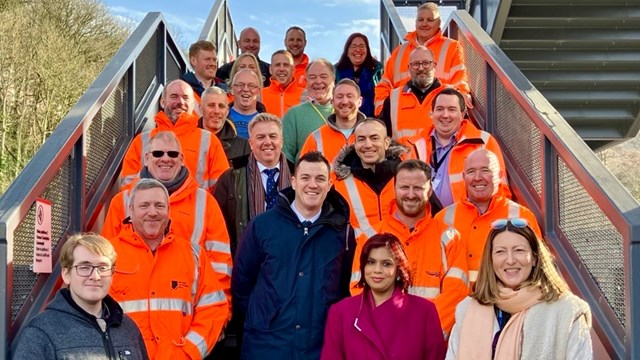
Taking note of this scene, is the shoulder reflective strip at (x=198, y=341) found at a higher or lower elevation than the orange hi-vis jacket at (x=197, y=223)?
lower

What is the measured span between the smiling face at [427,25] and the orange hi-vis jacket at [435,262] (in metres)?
4.15

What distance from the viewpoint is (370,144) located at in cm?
511

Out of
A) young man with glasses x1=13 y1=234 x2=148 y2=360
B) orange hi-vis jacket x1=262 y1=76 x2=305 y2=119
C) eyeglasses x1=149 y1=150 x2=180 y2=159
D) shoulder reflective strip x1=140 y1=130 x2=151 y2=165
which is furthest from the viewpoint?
orange hi-vis jacket x1=262 y1=76 x2=305 y2=119

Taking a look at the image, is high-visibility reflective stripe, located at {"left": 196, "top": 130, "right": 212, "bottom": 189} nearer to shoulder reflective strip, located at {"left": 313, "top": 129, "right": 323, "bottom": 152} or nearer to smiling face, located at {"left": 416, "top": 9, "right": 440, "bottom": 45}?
shoulder reflective strip, located at {"left": 313, "top": 129, "right": 323, "bottom": 152}

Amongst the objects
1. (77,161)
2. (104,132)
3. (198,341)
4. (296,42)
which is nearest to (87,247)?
(198,341)

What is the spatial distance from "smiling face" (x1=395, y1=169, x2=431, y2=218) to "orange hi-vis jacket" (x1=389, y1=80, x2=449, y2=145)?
7.45 ft

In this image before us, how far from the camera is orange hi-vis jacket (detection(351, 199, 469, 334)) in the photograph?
421cm

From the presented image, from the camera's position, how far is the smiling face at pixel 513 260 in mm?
3520

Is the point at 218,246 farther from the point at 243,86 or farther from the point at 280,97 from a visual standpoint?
the point at 280,97

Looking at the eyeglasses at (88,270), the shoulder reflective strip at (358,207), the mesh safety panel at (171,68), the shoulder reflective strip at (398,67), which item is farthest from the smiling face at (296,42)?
the eyeglasses at (88,270)

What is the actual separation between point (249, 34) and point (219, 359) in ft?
20.2

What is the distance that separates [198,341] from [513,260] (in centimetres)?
167

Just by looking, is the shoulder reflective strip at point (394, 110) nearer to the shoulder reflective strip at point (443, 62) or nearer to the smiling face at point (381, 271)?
the shoulder reflective strip at point (443, 62)

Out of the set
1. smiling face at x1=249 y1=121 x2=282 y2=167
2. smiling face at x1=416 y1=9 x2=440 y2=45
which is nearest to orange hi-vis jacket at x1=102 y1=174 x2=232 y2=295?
smiling face at x1=249 y1=121 x2=282 y2=167
